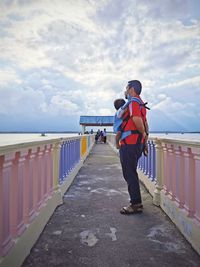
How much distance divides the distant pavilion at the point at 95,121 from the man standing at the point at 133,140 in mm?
34183

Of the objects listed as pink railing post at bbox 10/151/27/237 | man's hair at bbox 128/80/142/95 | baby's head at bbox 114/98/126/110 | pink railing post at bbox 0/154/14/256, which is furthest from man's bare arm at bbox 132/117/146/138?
pink railing post at bbox 0/154/14/256

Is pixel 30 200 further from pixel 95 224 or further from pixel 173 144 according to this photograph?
pixel 173 144

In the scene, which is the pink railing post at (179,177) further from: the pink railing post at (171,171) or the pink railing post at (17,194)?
the pink railing post at (17,194)

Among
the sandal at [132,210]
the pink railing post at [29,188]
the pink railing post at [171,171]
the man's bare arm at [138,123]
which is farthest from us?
the sandal at [132,210]

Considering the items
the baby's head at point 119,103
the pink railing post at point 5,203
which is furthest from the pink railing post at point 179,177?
the pink railing post at point 5,203

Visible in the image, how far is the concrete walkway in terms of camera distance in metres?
2.45

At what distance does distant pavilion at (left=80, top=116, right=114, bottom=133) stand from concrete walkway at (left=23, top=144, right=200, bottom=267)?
33838mm

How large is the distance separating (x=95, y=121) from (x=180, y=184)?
35.3 metres

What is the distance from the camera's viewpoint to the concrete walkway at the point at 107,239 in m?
2.45

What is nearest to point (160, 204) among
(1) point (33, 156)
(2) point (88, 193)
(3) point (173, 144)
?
(3) point (173, 144)

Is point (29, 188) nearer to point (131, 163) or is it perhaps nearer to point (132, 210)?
point (131, 163)

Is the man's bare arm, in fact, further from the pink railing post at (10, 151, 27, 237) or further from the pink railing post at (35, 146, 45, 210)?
the pink railing post at (10, 151, 27, 237)

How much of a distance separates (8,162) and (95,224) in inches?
65.6

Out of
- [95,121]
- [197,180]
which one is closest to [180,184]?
[197,180]
